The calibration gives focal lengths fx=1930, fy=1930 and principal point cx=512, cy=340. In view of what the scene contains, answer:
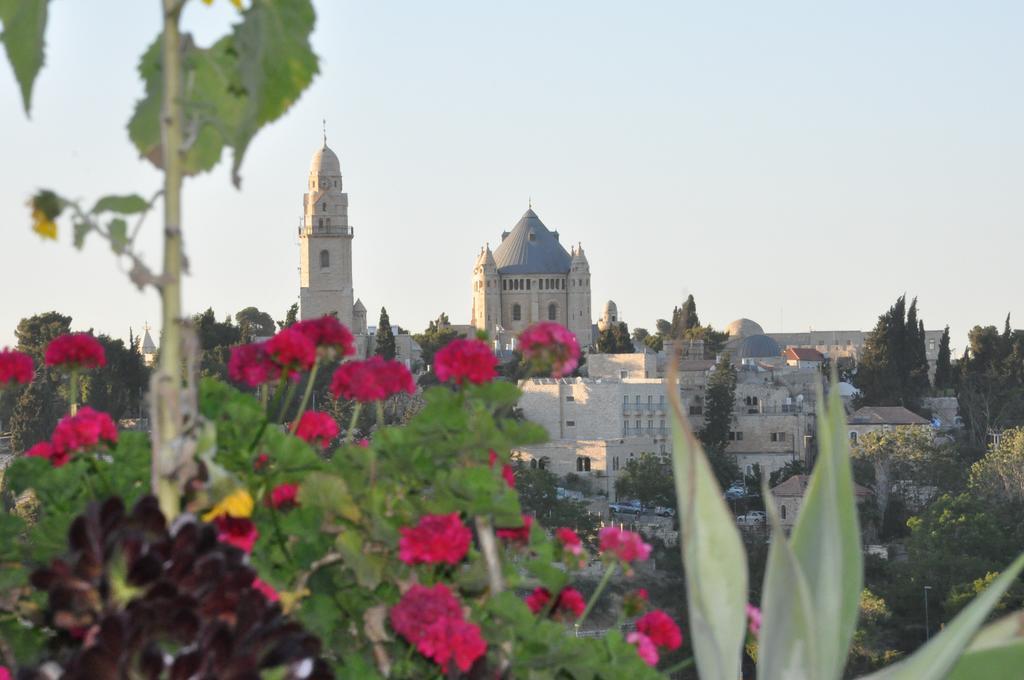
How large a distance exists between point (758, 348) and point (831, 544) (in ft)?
351

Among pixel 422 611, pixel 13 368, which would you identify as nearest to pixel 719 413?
pixel 13 368

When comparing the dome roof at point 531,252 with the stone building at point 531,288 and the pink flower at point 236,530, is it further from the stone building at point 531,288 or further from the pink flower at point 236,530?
the pink flower at point 236,530

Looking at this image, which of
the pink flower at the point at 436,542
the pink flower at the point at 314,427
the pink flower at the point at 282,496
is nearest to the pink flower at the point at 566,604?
A: the pink flower at the point at 314,427

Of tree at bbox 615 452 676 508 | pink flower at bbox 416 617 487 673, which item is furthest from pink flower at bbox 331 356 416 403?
tree at bbox 615 452 676 508

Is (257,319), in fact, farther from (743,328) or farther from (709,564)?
(709,564)

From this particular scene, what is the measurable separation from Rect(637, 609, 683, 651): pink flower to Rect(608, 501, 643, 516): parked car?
6023 centimetres

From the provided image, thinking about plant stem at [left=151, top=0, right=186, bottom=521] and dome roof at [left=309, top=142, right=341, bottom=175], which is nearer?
plant stem at [left=151, top=0, right=186, bottom=521]

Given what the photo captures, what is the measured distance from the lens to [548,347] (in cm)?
435

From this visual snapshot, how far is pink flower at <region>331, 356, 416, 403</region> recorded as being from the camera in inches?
174

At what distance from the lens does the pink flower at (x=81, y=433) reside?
14.2 feet

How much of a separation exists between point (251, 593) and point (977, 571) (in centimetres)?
4676

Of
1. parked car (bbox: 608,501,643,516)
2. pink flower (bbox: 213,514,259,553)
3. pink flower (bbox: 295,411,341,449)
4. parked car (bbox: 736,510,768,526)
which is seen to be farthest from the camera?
parked car (bbox: 608,501,643,516)

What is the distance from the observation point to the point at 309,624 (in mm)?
4160

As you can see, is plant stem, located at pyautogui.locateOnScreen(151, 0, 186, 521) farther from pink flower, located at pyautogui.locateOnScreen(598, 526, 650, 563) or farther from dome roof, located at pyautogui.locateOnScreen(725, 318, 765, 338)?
dome roof, located at pyautogui.locateOnScreen(725, 318, 765, 338)
